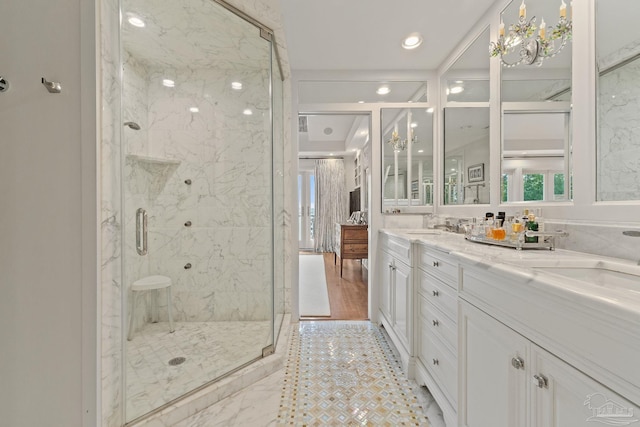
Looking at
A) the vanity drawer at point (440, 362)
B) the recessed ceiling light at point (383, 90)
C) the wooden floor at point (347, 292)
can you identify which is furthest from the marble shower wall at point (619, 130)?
the wooden floor at point (347, 292)

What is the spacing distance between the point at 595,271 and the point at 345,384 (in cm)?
142

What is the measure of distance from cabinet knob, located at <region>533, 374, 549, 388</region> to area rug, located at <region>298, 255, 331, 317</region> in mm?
2234

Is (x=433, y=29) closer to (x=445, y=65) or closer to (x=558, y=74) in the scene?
(x=445, y=65)

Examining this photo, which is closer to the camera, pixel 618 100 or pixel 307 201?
pixel 618 100

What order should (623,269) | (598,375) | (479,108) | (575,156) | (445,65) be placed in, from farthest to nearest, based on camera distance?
(445,65) < (479,108) < (575,156) < (623,269) < (598,375)

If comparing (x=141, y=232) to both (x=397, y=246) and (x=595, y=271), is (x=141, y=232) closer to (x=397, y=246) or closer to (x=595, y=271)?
(x=397, y=246)

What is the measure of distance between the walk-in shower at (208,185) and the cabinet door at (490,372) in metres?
1.37

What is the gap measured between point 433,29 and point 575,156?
4.90ft

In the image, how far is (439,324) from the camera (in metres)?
1.43

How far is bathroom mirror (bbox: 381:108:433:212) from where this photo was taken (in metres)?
2.73

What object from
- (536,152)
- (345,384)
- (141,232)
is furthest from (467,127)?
(141,232)

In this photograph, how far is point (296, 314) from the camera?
8.70 ft

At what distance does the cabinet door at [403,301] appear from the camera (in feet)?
5.90
